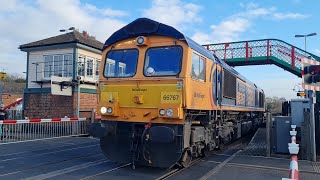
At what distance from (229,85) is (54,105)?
13.1m

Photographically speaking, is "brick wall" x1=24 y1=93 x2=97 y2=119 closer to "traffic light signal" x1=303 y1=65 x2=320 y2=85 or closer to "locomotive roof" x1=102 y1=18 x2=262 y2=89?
"locomotive roof" x1=102 y1=18 x2=262 y2=89

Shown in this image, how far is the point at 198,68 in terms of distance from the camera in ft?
30.9

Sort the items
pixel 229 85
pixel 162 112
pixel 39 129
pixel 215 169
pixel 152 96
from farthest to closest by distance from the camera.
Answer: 1. pixel 39 129
2. pixel 229 85
3. pixel 215 169
4. pixel 152 96
5. pixel 162 112

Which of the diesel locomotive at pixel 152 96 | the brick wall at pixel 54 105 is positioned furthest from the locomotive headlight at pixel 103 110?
the brick wall at pixel 54 105

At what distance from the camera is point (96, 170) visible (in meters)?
9.03

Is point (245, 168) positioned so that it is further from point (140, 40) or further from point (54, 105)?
point (54, 105)

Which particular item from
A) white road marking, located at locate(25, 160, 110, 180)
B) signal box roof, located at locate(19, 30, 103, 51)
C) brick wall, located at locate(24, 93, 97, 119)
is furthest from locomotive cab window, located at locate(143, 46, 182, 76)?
signal box roof, located at locate(19, 30, 103, 51)

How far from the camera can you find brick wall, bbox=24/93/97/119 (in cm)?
2178

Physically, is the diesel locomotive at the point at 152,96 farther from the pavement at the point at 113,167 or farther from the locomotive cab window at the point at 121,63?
the pavement at the point at 113,167

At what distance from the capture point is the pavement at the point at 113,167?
8422 mm

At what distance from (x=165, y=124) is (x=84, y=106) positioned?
48.2 ft

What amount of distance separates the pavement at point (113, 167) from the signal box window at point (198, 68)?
2513 millimetres

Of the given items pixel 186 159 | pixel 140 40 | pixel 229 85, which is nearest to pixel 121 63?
→ pixel 140 40

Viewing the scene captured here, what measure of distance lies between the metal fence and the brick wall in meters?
2.83
